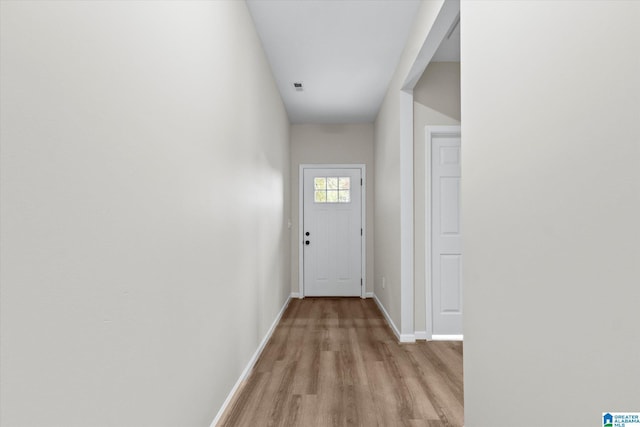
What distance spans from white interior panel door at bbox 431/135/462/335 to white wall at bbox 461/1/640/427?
6.73 feet

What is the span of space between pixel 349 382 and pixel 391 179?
2242mm

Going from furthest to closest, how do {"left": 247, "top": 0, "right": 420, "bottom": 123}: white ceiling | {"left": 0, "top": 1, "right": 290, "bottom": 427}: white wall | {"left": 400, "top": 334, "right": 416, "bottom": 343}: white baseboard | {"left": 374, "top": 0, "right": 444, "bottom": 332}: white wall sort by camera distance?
{"left": 400, "top": 334, "right": 416, "bottom": 343}: white baseboard < {"left": 374, "top": 0, "right": 444, "bottom": 332}: white wall < {"left": 247, "top": 0, "right": 420, "bottom": 123}: white ceiling < {"left": 0, "top": 1, "right": 290, "bottom": 427}: white wall

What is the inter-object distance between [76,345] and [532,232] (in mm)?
1357

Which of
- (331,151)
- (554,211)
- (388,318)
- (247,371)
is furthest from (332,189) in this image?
(554,211)

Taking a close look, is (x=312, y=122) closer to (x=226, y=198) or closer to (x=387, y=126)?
(x=387, y=126)

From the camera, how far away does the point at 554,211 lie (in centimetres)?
109

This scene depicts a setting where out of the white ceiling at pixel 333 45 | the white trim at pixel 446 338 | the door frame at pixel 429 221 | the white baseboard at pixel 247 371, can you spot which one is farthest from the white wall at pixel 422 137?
the white baseboard at pixel 247 371

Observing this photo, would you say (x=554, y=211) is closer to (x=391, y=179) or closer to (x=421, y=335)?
(x=421, y=335)

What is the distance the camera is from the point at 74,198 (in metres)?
0.88

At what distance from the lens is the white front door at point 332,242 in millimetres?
5844

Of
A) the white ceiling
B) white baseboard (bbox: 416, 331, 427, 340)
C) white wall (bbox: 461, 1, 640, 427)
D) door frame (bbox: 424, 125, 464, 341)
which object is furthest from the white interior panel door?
white wall (bbox: 461, 1, 640, 427)

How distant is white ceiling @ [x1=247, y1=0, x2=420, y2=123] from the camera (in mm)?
2770

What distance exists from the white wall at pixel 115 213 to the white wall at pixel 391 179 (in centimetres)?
152

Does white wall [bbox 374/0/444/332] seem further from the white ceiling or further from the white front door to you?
the white front door
